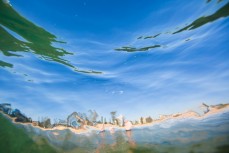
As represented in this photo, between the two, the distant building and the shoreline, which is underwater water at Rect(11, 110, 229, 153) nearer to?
the shoreline

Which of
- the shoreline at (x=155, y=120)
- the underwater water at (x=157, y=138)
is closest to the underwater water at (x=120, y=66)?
the underwater water at (x=157, y=138)

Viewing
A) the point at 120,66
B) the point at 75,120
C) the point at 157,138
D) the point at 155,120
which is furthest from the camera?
the point at 157,138

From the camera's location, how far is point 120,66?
1121 cm

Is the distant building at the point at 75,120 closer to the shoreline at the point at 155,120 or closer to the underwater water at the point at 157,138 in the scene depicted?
the shoreline at the point at 155,120

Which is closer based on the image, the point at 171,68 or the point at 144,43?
the point at 144,43

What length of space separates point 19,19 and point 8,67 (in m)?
4.20

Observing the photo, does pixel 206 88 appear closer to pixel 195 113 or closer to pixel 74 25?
pixel 195 113

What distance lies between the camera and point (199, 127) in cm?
1333

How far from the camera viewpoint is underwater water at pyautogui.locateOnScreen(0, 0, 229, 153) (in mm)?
8648

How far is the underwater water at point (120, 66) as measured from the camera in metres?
8.65

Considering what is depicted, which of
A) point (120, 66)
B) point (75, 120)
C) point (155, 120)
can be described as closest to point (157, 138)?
point (155, 120)

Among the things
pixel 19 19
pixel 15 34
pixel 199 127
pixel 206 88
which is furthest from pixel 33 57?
pixel 199 127

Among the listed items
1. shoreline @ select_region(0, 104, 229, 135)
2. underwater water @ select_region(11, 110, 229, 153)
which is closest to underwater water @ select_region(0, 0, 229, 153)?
underwater water @ select_region(11, 110, 229, 153)

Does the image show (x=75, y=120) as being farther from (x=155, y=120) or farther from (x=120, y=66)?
(x=155, y=120)
